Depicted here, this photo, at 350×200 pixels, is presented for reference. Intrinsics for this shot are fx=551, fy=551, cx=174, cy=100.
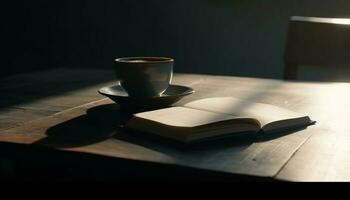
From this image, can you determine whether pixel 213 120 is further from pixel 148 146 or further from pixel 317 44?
pixel 317 44

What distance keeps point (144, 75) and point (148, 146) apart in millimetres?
246

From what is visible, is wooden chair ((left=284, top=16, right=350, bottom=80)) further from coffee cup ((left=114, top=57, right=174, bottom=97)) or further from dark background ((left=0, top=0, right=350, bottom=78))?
dark background ((left=0, top=0, right=350, bottom=78))

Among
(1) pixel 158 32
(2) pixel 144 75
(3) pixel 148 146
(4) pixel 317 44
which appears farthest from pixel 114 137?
(1) pixel 158 32

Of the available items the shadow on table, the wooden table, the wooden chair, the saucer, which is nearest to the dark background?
the wooden chair

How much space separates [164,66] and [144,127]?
194 mm

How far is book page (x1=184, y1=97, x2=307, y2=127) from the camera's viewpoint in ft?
2.82

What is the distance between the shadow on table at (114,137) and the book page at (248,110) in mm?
25

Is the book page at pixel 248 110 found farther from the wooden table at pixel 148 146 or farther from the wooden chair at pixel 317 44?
the wooden chair at pixel 317 44

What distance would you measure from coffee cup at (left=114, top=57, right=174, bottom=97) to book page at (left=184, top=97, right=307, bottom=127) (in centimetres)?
10

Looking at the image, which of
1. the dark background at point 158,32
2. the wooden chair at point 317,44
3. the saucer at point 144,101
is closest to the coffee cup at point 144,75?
the saucer at point 144,101

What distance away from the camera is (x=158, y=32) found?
336 centimetres

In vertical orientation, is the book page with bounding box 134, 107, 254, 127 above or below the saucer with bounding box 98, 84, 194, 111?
above

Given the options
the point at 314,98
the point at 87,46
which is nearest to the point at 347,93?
the point at 314,98

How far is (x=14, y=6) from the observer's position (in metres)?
3.66
